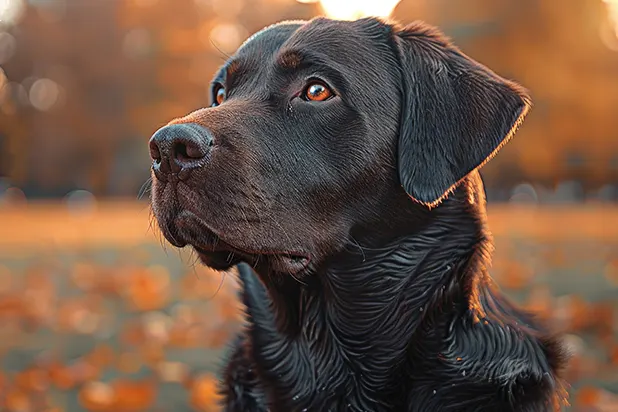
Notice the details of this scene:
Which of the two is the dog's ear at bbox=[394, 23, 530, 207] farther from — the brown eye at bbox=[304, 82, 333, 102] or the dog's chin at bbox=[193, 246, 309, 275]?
the dog's chin at bbox=[193, 246, 309, 275]

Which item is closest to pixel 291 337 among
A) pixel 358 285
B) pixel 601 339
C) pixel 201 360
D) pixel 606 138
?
pixel 358 285

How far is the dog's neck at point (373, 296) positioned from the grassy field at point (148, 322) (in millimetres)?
706

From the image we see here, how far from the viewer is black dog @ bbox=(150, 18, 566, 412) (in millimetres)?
2725

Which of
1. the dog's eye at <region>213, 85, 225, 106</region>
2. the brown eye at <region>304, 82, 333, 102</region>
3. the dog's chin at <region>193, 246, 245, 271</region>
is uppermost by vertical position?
the brown eye at <region>304, 82, 333, 102</region>

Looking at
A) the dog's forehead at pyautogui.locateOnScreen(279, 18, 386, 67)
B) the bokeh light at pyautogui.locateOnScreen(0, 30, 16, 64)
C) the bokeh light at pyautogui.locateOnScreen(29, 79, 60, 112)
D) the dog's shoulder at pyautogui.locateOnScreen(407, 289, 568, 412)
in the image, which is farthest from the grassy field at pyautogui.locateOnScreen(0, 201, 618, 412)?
the bokeh light at pyautogui.locateOnScreen(0, 30, 16, 64)

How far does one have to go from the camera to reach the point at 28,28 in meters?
40.5

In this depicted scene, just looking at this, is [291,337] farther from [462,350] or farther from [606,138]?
[606,138]

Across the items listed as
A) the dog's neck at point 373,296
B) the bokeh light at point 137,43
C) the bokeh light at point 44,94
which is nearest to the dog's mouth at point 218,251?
the dog's neck at point 373,296

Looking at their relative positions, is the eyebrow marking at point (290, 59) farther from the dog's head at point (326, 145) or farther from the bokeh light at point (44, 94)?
the bokeh light at point (44, 94)

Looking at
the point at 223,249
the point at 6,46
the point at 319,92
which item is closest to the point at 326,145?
the point at 319,92

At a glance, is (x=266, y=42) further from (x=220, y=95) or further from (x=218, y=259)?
(x=218, y=259)

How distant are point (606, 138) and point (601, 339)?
25330 millimetres

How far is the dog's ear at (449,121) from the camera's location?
9.23ft

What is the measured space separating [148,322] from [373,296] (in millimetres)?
3866
